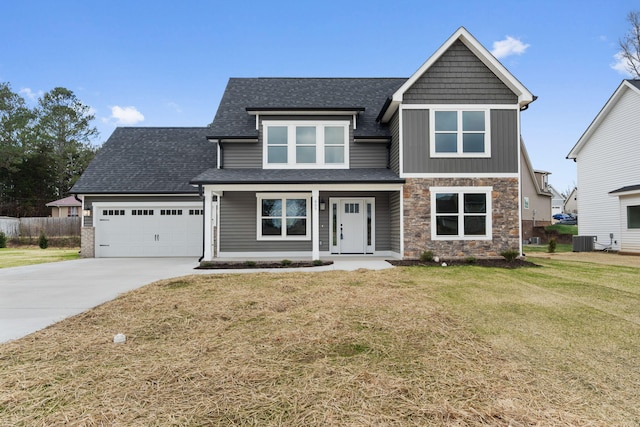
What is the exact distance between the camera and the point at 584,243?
1661 centimetres

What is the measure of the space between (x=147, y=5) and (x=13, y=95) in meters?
27.9

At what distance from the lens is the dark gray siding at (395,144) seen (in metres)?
12.1

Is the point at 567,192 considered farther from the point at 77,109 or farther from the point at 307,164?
the point at 77,109

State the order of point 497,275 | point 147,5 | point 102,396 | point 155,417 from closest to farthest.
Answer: point 155,417 < point 102,396 < point 497,275 < point 147,5

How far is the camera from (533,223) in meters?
25.6

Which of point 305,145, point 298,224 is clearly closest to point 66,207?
point 298,224

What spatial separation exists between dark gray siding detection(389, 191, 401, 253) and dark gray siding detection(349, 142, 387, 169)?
149 cm

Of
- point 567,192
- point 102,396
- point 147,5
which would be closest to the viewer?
point 102,396

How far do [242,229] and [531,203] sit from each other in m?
24.2

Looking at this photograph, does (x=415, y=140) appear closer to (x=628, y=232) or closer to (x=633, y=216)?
(x=633, y=216)

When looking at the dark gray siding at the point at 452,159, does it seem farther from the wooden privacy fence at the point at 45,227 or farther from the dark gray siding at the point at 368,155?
the wooden privacy fence at the point at 45,227

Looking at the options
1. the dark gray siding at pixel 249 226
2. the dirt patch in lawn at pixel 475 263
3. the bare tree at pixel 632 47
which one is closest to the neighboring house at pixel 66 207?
the dark gray siding at pixel 249 226

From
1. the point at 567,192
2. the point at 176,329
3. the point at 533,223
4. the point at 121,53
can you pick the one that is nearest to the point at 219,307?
the point at 176,329

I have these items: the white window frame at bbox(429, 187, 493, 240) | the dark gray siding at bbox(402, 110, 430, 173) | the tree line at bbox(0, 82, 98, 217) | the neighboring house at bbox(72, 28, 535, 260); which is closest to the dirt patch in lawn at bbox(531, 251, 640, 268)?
the neighboring house at bbox(72, 28, 535, 260)
